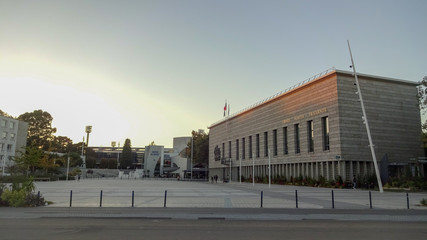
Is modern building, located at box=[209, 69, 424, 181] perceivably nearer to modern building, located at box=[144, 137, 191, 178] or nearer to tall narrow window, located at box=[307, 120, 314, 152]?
tall narrow window, located at box=[307, 120, 314, 152]

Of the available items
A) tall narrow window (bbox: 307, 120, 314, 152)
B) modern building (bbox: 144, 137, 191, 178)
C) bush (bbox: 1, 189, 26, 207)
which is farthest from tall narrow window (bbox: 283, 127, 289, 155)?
modern building (bbox: 144, 137, 191, 178)

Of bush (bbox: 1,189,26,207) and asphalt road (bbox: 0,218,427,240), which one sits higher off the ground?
bush (bbox: 1,189,26,207)

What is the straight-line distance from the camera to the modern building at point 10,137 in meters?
81.8

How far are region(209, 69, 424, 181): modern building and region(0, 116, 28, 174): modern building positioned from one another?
6849 cm

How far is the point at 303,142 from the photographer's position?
5206cm

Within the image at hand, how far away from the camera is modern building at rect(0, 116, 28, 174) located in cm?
8175

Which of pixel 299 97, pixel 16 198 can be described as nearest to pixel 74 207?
pixel 16 198

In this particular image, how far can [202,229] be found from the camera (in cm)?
1077

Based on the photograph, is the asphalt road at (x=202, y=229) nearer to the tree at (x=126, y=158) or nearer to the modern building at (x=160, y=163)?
the modern building at (x=160, y=163)

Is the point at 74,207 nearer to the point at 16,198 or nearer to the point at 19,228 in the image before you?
the point at 16,198

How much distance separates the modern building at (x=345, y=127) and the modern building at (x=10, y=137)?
225 ft

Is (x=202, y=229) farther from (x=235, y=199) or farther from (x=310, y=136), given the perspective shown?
(x=310, y=136)

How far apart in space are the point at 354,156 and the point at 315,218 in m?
34.1

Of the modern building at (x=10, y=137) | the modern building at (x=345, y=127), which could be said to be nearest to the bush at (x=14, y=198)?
the modern building at (x=345, y=127)
